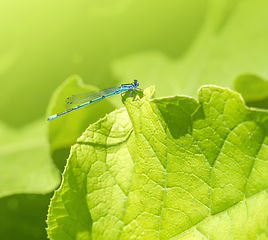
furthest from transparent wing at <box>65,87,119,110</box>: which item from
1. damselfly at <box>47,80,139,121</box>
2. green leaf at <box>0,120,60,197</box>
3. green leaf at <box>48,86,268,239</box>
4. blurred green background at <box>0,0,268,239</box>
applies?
green leaf at <box>48,86,268,239</box>

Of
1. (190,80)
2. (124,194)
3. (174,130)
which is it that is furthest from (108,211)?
(190,80)

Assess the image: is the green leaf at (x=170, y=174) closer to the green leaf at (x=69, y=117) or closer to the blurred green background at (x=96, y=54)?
the green leaf at (x=69, y=117)

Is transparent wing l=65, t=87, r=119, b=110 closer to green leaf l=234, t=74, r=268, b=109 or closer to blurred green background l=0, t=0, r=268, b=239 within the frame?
blurred green background l=0, t=0, r=268, b=239

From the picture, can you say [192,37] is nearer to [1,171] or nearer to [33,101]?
[33,101]

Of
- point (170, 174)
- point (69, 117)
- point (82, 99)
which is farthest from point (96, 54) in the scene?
point (170, 174)

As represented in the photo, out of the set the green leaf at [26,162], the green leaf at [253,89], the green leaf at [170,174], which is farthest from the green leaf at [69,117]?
the green leaf at [253,89]
